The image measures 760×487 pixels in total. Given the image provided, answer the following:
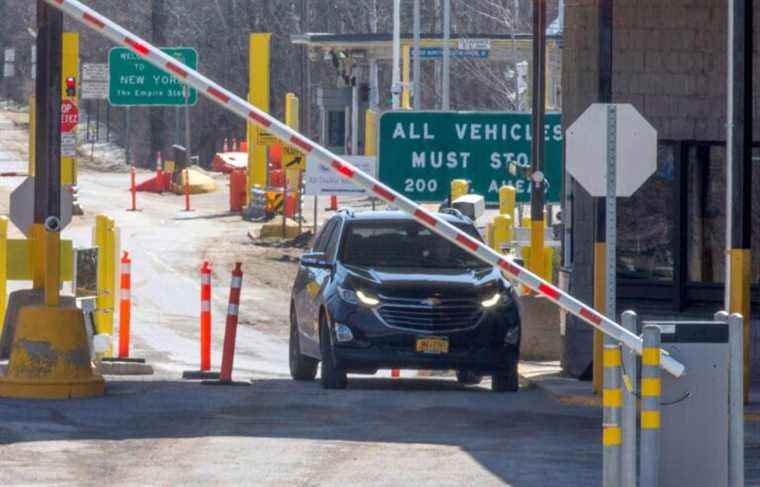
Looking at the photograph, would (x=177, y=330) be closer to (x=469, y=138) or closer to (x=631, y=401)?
(x=469, y=138)

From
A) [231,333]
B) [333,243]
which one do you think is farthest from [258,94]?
[231,333]

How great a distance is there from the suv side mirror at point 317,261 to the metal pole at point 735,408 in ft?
24.1

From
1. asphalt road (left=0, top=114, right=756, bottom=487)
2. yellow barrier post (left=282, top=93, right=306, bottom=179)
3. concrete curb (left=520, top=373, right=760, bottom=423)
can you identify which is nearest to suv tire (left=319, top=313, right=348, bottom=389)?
asphalt road (left=0, top=114, right=756, bottom=487)

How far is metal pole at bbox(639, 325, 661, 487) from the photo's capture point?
9492 mm

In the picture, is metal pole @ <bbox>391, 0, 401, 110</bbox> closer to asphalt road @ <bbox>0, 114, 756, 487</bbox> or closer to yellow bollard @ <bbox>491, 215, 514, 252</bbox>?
yellow bollard @ <bbox>491, 215, 514, 252</bbox>

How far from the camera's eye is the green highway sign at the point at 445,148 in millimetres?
23000

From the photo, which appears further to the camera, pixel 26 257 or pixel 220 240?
pixel 220 240

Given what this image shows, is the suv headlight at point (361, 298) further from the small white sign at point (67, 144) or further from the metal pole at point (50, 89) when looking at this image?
the small white sign at point (67, 144)

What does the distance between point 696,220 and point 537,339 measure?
310cm

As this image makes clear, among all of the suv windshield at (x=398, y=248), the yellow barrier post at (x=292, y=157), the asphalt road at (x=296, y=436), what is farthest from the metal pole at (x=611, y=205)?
the yellow barrier post at (x=292, y=157)

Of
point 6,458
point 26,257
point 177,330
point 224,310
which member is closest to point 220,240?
point 224,310

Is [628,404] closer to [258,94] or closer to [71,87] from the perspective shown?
[71,87]

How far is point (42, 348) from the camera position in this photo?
593 inches

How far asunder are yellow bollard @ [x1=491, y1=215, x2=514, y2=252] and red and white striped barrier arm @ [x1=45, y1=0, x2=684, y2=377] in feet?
41.0
